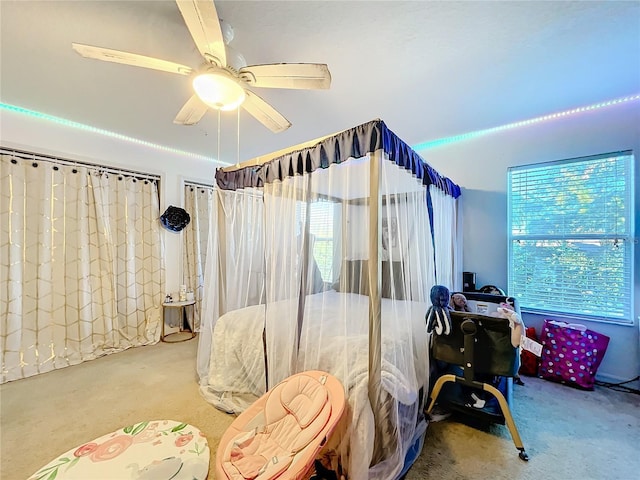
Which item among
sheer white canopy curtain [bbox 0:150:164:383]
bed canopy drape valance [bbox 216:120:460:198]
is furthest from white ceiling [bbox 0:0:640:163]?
sheer white canopy curtain [bbox 0:150:164:383]

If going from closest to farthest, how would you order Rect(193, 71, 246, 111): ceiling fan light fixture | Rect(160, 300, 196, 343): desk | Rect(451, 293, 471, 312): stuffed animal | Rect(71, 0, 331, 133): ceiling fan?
Rect(71, 0, 331, 133): ceiling fan
Rect(193, 71, 246, 111): ceiling fan light fixture
Rect(451, 293, 471, 312): stuffed animal
Rect(160, 300, 196, 343): desk

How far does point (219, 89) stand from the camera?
1.58 meters

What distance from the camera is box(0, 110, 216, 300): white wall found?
108 inches

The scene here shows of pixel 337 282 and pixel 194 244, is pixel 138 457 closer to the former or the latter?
pixel 337 282

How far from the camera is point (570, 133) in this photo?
108 inches

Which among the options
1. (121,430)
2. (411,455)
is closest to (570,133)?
(411,455)

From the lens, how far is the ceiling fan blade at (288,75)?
1415mm

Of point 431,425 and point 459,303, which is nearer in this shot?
point 431,425

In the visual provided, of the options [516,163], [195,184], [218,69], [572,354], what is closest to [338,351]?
[218,69]

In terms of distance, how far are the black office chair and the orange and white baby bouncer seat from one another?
2.91ft

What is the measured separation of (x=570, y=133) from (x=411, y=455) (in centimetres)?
330

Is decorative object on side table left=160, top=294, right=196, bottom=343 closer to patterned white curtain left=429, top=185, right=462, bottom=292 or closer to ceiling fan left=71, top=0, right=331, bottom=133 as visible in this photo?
ceiling fan left=71, top=0, right=331, bottom=133

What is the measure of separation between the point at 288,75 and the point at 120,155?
304 centimetres

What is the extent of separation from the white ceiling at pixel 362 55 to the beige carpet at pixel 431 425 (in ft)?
8.56
